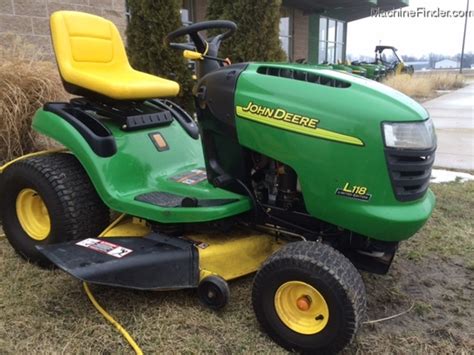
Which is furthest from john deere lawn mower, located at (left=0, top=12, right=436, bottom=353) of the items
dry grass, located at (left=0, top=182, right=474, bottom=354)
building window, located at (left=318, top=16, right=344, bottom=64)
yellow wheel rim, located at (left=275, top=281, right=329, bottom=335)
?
building window, located at (left=318, top=16, right=344, bottom=64)

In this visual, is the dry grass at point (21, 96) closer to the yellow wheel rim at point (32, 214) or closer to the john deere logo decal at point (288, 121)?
the yellow wheel rim at point (32, 214)

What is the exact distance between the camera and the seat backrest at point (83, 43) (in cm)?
268

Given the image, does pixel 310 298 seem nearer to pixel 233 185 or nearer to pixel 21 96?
pixel 233 185

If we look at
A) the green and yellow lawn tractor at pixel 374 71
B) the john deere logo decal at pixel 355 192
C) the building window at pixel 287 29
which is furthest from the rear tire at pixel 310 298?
the building window at pixel 287 29

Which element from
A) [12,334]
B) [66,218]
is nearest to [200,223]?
[66,218]

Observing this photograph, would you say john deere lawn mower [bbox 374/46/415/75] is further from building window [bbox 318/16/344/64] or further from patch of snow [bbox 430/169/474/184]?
Answer: patch of snow [bbox 430/169/474/184]

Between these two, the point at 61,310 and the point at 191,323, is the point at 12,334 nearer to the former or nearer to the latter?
the point at 61,310

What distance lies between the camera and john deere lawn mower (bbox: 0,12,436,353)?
1828mm

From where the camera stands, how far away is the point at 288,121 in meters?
1.93

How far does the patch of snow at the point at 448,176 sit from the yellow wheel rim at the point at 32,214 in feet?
11.2

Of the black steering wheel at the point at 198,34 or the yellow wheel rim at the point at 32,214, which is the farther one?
the yellow wheel rim at the point at 32,214

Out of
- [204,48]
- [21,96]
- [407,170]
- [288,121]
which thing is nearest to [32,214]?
[204,48]

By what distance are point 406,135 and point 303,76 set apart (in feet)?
1.64

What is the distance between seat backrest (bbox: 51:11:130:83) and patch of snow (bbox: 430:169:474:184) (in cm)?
309
